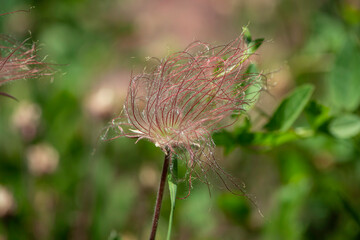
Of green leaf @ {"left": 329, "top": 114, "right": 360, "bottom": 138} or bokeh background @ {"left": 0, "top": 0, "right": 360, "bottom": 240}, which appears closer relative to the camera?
green leaf @ {"left": 329, "top": 114, "right": 360, "bottom": 138}

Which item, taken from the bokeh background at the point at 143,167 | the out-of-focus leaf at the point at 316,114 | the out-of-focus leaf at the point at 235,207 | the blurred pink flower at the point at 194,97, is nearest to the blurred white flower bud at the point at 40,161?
the bokeh background at the point at 143,167

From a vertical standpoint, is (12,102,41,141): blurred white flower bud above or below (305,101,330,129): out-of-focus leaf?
above

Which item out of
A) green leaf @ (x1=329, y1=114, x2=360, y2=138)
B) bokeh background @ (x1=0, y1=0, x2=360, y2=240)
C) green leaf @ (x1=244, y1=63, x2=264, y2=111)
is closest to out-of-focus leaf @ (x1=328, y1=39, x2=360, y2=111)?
bokeh background @ (x1=0, y1=0, x2=360, y2=240)

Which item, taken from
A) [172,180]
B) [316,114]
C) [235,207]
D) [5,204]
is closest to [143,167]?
[235,207]

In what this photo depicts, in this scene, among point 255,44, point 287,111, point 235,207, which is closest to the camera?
point 255,44

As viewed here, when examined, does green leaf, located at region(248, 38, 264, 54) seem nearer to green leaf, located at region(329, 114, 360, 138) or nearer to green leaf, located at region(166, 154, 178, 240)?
→ green leaf, located at region(166, 154, 178, 240)

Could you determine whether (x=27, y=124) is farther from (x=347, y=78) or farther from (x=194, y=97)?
(x=347, y=78)
